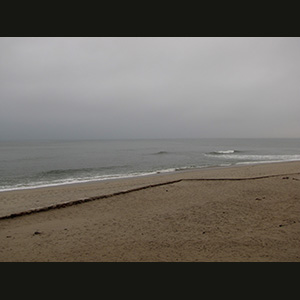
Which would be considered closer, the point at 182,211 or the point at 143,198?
the point at 182,211

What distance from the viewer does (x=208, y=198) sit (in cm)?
923

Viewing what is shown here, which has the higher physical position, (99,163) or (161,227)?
(161,227)

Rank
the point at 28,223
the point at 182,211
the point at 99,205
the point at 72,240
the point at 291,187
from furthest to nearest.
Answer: the point at 291,187 → the point at 99,205 → the point at 182,211 → the point at 28,223 → the point at 72,240

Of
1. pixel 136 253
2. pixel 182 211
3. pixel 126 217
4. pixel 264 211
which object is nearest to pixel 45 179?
pixel 126 217

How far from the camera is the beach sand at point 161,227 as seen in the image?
15.9 feet

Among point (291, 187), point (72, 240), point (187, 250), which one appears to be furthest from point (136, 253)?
point (291, 187)

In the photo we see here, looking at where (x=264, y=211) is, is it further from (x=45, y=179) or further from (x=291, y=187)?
(x=45, y=179)

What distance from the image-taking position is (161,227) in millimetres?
6359

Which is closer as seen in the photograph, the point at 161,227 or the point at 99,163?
the point at 161,227

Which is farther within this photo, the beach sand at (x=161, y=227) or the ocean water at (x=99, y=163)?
the ocean water at (x=99, y=163)

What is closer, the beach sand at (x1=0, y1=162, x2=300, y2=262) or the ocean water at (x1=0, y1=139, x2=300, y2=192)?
the beach sand at (x1=0, y1=162, x2=300, y2=262)

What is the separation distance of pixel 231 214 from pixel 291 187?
211 inches

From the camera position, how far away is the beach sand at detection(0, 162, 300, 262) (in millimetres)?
4852

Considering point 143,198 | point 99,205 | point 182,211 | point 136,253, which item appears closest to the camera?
point 136,253
